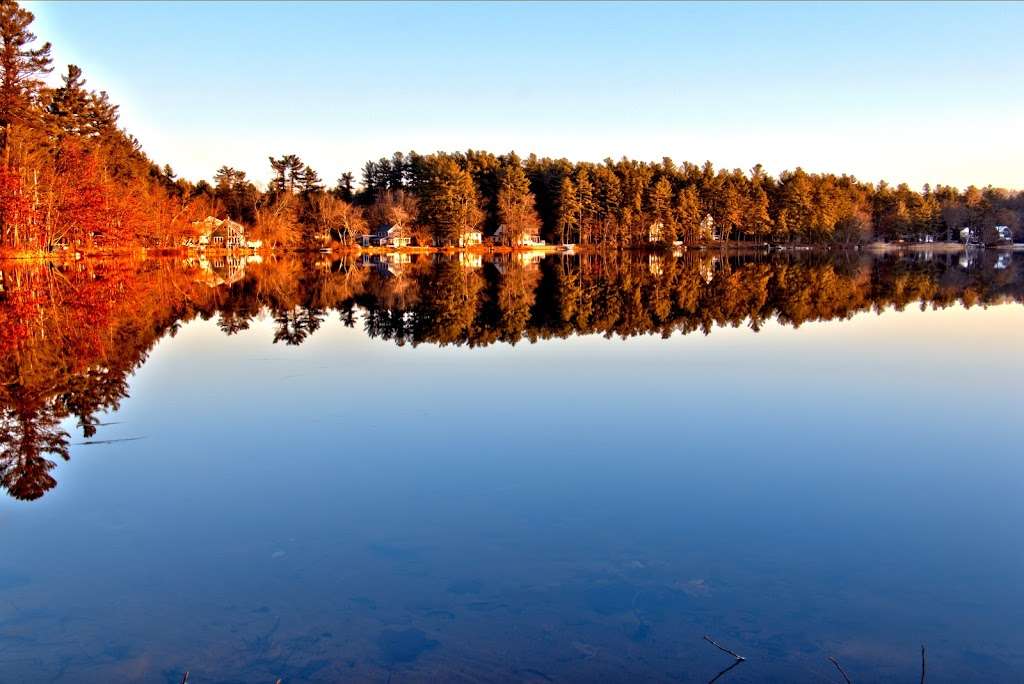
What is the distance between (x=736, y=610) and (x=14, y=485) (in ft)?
20.9

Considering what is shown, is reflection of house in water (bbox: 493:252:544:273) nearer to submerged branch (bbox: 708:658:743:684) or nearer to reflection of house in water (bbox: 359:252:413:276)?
reflection of house in water (bbox: 359:252:413:276)

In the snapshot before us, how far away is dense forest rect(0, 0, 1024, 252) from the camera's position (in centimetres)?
4178

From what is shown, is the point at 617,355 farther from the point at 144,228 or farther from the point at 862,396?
the point at 144,228

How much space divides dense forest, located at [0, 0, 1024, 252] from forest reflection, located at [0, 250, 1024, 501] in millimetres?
9185

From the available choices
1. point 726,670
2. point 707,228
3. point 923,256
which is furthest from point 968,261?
point 726,670

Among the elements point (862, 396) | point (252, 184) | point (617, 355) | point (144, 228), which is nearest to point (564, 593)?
point (862, 396)

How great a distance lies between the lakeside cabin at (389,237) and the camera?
283 ft

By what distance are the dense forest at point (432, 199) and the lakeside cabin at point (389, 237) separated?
4.00ft

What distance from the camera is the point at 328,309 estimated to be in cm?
2258

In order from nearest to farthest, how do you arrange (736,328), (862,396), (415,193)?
(862,396)
(736,328)
(415,193)

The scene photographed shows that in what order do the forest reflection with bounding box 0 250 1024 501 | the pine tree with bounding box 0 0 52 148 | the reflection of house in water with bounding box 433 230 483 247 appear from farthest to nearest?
1. the reflection of house in water with bounding box 433 230 483 247
2. the pine tree with bounding box 0 0 52 148
3. the forest reflection with bounding box 0 250 1024 501

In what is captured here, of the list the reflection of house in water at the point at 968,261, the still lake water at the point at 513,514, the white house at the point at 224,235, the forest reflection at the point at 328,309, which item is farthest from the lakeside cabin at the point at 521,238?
the still lake water at the point at 513,514

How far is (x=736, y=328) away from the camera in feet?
56.8

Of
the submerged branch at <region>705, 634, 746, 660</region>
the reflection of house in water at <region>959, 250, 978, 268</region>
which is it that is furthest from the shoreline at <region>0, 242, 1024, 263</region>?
the submerged branch at <region>705, 634, 746, 660</region>
